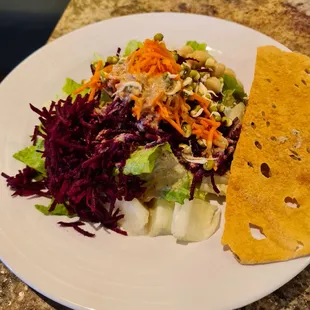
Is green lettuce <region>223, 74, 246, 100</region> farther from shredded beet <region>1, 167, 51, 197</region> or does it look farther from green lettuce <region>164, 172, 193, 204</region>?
shredded beet <region>1, 167, 51, 197</region>

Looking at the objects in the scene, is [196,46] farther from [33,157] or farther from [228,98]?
[33,157]

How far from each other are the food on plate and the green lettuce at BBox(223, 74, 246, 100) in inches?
6.5

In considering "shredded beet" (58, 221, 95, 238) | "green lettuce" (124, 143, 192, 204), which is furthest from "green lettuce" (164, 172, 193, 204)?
"shredded beet" (58, 221, 95, 238)

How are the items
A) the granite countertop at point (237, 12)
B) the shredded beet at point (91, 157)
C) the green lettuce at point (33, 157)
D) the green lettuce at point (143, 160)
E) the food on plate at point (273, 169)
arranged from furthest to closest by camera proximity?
the granite countertop at point (237, 12), the green lettuce at point (33, 157), the shredded beet at point (91, 157), the green lettuce at point (143, 160), the food on plate at point (273, 169)

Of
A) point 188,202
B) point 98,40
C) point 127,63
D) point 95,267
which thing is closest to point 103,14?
point 98,40

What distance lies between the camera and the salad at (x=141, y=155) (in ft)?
7.29

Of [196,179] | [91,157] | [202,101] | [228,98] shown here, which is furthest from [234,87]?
[91,157]

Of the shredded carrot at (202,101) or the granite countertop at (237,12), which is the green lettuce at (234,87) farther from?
the granite countertop at (237,12)

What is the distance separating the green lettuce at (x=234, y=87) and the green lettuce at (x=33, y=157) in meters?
1.02

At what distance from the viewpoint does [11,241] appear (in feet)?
7.01

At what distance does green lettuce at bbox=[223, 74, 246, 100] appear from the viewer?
2580 mm

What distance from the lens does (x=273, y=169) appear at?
7.04 ft

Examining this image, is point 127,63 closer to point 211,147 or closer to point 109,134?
point 109,134

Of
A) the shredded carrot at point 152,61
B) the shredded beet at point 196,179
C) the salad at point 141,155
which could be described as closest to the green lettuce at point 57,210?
the salad at point 141,155
